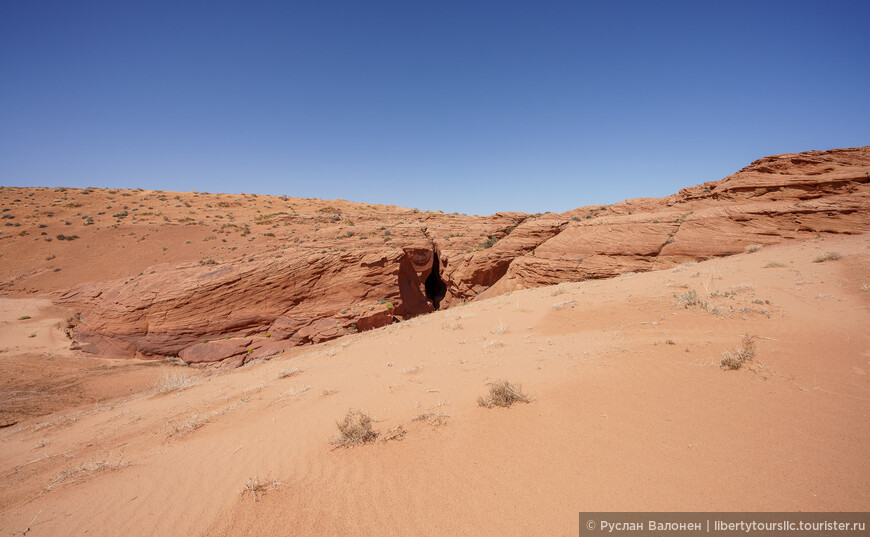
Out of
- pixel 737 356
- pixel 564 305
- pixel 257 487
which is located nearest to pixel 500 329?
pixel 564 305

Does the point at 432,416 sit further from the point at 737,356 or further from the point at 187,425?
the point at 737,356

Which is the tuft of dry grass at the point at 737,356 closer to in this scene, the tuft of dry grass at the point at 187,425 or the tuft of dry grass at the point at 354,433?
the tuft of dry grass at the point at 354,433

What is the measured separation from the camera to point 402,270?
54.1 ft

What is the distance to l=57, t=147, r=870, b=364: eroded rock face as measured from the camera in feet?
44.0

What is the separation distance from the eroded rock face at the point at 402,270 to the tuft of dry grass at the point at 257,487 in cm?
1098

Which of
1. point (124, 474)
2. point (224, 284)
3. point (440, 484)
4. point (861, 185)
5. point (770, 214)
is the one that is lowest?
point (124, 474)

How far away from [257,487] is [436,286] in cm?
1850

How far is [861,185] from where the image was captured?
14.0 metres

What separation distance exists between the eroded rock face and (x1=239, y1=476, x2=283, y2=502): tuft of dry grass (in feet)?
36.0

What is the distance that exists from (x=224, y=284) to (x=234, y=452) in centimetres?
1249

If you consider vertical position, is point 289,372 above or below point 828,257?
below

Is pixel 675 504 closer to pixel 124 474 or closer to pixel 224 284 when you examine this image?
pixel 124 474

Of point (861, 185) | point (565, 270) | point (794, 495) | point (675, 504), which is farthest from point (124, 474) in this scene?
point (861, 185)

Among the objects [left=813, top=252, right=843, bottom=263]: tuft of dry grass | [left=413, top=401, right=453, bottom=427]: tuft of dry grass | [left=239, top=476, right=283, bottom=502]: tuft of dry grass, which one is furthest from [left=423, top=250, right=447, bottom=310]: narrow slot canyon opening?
[left=239, top=476, right=283, bottom=502]: tuft of dry grass
